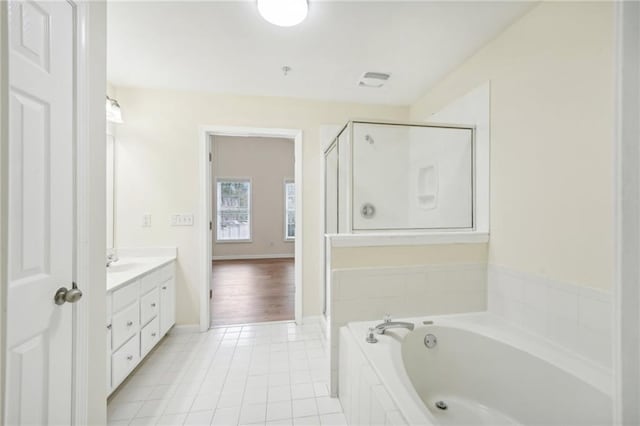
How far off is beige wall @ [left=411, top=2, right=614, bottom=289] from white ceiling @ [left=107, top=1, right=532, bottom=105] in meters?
0.29

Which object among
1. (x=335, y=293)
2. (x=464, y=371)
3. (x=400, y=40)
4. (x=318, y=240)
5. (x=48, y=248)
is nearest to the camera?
(x=48, y=248)

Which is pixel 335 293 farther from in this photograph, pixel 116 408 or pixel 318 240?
pixel 116 408

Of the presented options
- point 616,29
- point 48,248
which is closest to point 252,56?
point 48,248

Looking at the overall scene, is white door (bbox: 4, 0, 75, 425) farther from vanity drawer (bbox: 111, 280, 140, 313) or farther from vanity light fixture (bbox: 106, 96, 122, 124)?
vanity light fixture (bbox: 106, 96, 122, 124)

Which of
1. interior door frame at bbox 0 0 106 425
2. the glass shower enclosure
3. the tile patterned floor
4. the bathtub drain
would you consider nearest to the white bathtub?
the bathtub drain

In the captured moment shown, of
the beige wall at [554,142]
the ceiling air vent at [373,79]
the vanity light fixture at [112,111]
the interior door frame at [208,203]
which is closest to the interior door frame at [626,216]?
the beige wall at [554,142]

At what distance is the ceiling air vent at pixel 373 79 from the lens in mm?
2174

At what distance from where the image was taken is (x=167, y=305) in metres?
2.29

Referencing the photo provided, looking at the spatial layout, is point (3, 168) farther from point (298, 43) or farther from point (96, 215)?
point (298, 43)

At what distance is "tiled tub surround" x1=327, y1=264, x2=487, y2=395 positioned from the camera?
1.61 metres

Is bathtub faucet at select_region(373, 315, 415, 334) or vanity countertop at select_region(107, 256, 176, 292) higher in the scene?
vanity countertop at select_region(107, 256, 176, 292)

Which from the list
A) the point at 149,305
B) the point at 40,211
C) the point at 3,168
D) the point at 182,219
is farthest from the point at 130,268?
the point at 3,168

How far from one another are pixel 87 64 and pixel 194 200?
1582mm

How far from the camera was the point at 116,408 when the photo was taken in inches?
60.6
